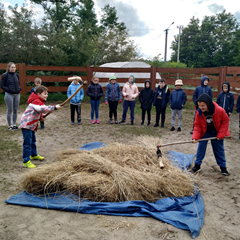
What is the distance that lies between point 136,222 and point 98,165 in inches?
42.0

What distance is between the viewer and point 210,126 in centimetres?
426

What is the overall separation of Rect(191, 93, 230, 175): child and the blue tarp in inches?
49.7

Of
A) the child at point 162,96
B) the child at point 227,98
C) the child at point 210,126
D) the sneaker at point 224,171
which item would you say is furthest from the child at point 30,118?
the child at point 227,98

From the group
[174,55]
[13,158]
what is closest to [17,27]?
[13,158]

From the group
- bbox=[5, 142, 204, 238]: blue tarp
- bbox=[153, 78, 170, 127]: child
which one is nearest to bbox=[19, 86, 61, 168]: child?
bbox=[5, 142, 204, 238]: blue tarp

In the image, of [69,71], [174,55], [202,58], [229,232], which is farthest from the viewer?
[174,55]

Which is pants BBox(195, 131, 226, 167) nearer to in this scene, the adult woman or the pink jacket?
the pink jacket

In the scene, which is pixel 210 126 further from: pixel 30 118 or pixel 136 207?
pixel 30 118

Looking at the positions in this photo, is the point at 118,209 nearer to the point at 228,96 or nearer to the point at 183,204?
the point at 183,204

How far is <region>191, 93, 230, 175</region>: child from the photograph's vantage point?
3.99m

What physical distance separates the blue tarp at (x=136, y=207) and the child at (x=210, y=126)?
4.14 feet

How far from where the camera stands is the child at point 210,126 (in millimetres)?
3986

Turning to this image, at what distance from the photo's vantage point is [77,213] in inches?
115

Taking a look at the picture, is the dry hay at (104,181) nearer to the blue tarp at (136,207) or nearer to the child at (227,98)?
the blue tarp at (136,207)
